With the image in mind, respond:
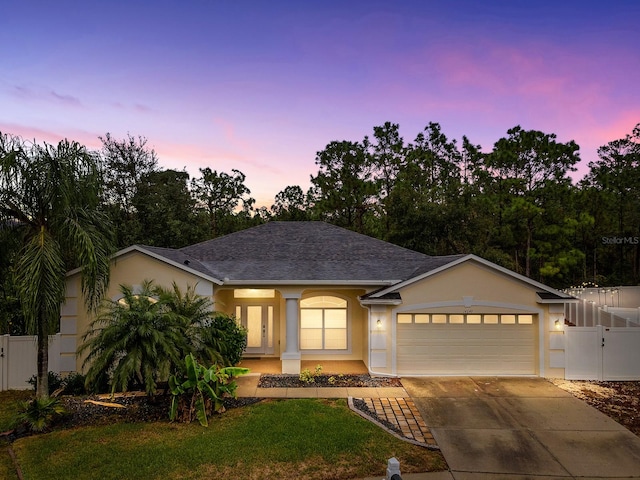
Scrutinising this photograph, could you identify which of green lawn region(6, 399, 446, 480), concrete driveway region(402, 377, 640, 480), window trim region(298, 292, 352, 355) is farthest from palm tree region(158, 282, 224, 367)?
concrete driveway region(402, 377, 640, 480)

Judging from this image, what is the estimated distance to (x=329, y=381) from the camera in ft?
38.3

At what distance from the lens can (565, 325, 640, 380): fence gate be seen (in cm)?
1189

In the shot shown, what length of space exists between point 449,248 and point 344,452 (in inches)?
901

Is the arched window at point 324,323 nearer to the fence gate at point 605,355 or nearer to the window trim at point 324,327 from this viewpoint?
the window trim at point 324,327

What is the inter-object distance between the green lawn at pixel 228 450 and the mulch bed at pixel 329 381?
271 centimetres

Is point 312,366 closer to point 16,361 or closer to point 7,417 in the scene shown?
point 7,417

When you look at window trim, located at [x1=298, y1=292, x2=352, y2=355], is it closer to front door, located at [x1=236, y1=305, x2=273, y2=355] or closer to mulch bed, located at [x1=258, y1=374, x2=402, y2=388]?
front door, located at [x1=236, y1=305, x2=273, y2=355]

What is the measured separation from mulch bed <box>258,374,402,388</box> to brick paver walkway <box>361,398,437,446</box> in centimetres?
143

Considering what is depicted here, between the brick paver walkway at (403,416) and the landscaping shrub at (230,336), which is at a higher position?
the landscaping shrub at (230,336)

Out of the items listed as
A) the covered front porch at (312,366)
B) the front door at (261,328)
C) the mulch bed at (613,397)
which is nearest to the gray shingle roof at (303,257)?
the front door at (261,328)

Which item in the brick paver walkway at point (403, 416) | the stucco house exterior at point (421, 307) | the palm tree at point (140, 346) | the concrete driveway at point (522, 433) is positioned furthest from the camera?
the stucco house exterior at point (421, 307)

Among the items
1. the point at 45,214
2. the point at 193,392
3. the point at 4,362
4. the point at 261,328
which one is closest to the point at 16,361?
the point at 4,362

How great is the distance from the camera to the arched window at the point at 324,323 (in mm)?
14773

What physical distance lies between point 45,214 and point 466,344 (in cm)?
1237
